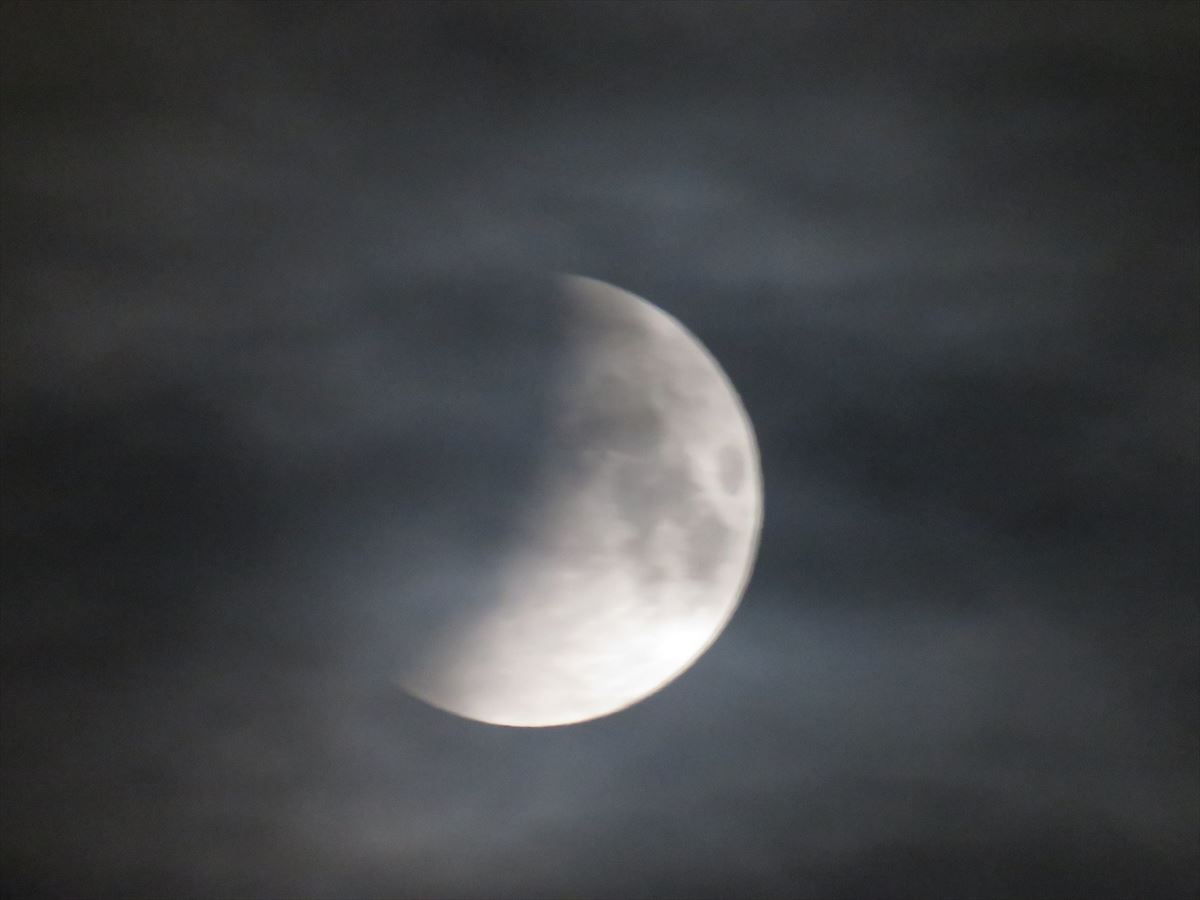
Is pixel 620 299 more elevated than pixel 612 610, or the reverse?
pixel 620 299

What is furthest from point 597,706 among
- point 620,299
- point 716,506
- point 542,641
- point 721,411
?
point 620,299

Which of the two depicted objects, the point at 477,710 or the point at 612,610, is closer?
the point at 612,610

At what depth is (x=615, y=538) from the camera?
4.16 m

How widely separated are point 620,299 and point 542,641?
1.53m

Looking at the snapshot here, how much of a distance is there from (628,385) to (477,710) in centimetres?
161

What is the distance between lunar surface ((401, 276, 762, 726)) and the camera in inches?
164

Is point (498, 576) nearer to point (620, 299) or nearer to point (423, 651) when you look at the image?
point (423, 651)

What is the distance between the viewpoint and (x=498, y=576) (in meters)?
4.30

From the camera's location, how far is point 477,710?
442cm

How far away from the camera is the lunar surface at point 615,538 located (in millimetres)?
4164

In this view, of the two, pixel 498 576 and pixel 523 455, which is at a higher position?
pixel 523 455

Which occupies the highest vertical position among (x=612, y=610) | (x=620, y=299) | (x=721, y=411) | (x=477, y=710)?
(x=620, y=299)

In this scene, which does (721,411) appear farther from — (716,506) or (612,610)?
(612,610)

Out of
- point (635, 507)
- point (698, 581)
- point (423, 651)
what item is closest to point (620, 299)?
point (635, 507)
